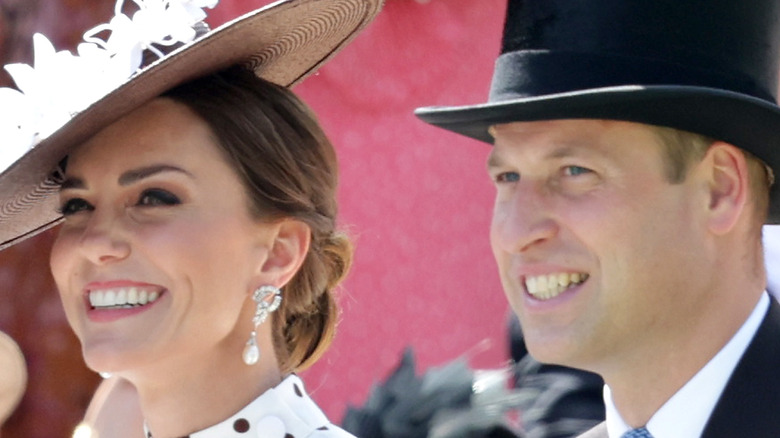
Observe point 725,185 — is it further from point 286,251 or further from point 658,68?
point 286,251

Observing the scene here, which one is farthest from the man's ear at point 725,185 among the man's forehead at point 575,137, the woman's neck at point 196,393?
the woman's neck at point 196,393

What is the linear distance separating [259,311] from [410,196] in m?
1.86

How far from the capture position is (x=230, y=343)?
106 inches

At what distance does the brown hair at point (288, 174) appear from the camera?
8.83ft

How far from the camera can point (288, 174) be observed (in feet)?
8.93

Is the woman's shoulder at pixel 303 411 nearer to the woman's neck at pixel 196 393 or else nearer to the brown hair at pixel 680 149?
the woman's neck at pixel 196 393

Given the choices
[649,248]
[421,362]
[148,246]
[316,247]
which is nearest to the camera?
[649,248]

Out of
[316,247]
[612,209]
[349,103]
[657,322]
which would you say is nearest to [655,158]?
[612,209]

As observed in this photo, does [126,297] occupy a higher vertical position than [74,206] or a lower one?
lower

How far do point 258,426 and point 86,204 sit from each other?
533 mm

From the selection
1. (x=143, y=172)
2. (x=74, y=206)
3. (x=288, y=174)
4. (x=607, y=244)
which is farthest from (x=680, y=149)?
(x=74, y=206)

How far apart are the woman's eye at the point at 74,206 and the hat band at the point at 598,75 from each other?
854 millimetres

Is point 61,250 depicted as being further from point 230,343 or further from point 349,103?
point 349,103

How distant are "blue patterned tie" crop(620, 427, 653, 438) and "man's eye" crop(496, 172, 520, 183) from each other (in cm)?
46
